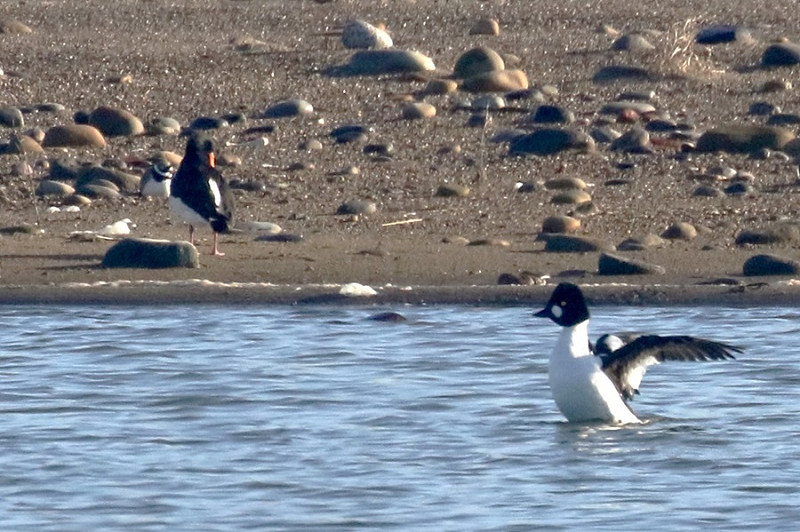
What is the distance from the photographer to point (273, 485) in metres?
6.26

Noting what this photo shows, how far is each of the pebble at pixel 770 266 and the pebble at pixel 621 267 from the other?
1.55 ft

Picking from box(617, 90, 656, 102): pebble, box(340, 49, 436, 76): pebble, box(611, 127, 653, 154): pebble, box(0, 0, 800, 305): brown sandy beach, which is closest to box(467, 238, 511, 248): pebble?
box(0, 0, 800, 305): brown sandy beach

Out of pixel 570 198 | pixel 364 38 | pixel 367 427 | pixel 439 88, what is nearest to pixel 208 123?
pixel 439 88

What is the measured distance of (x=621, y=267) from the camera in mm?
9859

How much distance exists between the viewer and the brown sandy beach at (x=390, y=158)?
32.4 feet

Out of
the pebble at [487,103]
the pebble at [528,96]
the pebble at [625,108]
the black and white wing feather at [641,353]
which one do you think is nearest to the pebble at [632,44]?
the pebble at [528,96]

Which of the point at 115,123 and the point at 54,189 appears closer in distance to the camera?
the point at 54,189

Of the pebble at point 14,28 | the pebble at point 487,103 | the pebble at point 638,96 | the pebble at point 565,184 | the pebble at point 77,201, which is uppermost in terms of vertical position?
the pebble at point 14,28

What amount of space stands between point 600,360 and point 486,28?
10342mm

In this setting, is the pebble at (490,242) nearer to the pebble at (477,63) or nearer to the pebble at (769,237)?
the pebble at (769,237)

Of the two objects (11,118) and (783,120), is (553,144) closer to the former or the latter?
(783,120)

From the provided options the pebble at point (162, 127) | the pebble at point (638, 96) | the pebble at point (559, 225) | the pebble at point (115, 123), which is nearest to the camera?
the pebble at point (559, 225)

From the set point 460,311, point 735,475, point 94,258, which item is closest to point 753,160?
point 460,311

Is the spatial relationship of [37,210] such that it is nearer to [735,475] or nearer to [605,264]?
[605,264]
